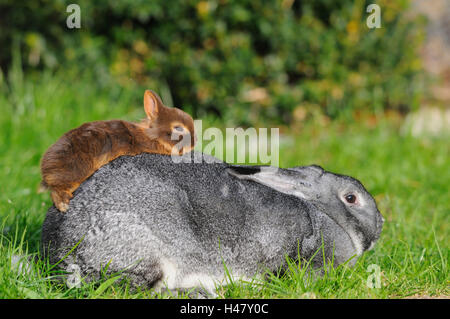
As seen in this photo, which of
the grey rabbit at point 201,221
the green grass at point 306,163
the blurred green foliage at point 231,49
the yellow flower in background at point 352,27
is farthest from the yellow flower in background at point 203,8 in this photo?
the grey rabbit at point 201,221

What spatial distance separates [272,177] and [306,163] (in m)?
2.59

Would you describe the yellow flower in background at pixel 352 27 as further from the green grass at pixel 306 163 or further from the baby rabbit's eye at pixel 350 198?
the baby rabbit's eye at pixel 350 198

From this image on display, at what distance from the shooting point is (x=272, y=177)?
3391 millimetres

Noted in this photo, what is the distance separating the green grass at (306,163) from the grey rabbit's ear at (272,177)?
0.48 m

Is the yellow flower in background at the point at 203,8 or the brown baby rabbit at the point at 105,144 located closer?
the brown baby rabbit at the point at 105,144

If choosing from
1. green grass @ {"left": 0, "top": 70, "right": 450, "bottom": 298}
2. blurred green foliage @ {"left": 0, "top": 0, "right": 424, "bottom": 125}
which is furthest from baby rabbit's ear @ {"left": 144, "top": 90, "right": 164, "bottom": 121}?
blurred green foliage @ {"left": 0, "top": 0, "right": 424, "bottom": 125}

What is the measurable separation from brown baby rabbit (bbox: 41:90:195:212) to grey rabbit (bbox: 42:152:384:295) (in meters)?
0.08

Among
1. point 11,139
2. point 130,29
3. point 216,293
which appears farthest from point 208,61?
point 216,293

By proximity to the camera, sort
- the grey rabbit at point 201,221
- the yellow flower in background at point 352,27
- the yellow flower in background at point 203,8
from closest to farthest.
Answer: the grey rabbit at point 201,221, the yellow flower in background at point 203,8, the yellow flower in background at point 352,27

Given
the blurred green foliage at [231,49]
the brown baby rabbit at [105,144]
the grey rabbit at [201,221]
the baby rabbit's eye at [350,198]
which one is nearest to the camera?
the brown baby rabbit at [105,144]

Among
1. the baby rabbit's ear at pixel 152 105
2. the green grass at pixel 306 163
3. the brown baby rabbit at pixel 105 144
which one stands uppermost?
the baby rabbit's ear at pixel 152 105

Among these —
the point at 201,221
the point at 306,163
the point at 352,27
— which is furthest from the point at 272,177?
the point at 352,27

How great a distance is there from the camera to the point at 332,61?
715cm

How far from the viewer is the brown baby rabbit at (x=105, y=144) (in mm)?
2801
